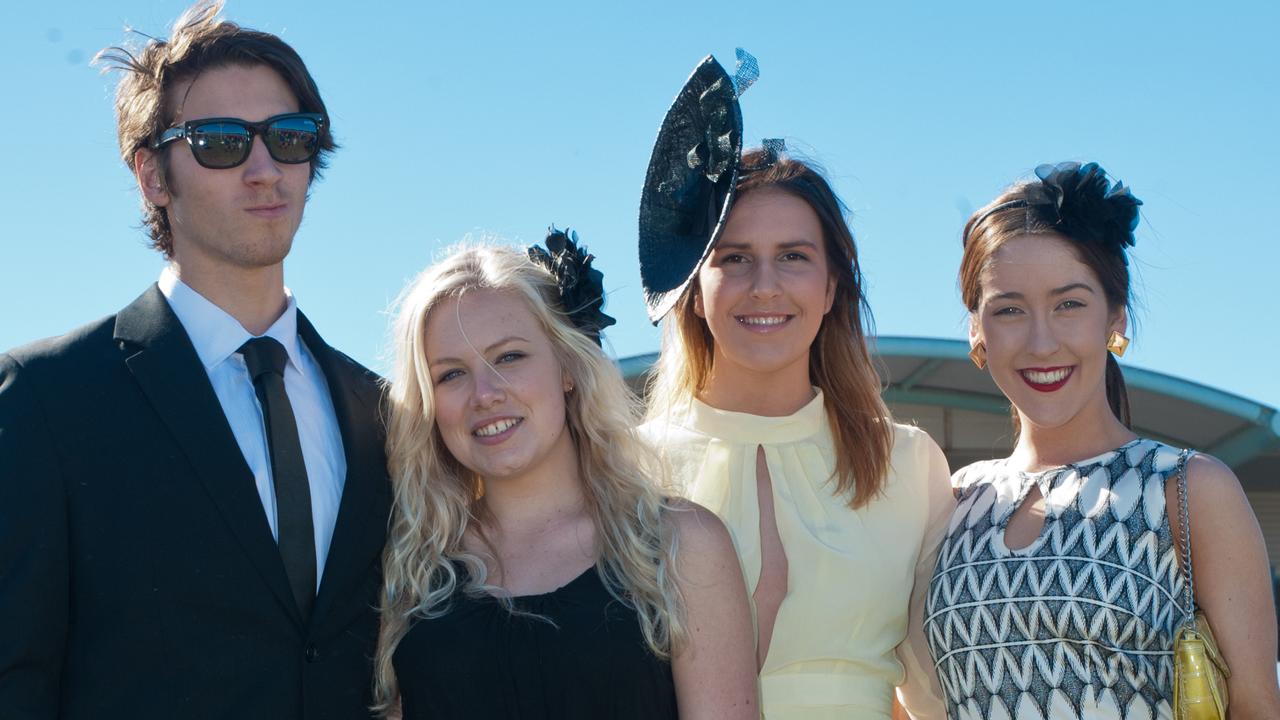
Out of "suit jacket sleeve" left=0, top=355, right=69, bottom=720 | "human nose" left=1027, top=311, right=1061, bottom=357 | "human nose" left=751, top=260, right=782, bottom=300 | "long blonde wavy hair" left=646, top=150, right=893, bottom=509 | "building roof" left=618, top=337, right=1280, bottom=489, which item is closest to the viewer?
"suit jacket sleeve" left=0, top=355, right=69, bottom=720

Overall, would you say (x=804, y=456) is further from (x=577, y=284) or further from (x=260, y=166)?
(x=260, y=166)

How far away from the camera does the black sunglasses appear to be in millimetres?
3117

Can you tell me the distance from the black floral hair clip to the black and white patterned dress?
1.81 feet

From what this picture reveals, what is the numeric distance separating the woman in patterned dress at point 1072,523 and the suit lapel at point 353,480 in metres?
1.43

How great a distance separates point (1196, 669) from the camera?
2854 mm

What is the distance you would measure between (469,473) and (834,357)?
119 cm

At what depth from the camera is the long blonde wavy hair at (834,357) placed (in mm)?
3670

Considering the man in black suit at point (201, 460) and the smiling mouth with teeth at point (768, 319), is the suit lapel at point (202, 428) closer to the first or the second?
the man in black suit at point (201, 460)

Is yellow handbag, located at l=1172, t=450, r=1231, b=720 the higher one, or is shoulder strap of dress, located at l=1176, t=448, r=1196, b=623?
shoulder strap of dress, located at l=1176, t=448, r=1196, b=623

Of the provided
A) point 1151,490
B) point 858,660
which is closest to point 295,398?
point 858,660

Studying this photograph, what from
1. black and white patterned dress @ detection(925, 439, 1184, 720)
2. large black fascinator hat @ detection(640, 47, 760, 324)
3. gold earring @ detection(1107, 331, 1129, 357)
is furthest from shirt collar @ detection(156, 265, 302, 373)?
gold earring @ detection(1107, 331, 1129, 357)

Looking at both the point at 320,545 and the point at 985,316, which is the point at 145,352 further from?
the point at 985,316

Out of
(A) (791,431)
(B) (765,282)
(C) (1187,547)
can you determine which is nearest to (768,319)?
(B) (765,282)

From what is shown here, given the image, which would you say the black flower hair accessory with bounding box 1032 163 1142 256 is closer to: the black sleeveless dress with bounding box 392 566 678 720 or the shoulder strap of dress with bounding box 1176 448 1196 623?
the shoulder strap of dress with bounding box 1176 448 1196 623
